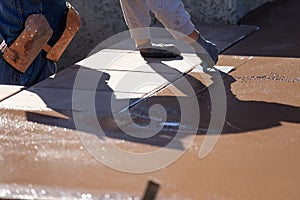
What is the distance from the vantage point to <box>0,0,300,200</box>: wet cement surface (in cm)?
270

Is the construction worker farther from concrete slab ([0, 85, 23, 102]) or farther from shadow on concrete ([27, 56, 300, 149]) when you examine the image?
shadow on concrete ([27, 56, 300, 149])

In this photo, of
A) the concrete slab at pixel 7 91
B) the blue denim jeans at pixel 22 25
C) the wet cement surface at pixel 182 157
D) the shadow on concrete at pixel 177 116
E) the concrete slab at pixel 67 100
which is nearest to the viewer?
the wet cement surface at pixel 182 157

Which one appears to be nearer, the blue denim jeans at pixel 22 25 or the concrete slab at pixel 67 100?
the concrete slab at pixel 67 100

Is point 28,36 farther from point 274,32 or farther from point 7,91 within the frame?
point 274,32

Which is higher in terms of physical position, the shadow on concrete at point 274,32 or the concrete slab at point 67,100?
the concrete slab at point 67,100

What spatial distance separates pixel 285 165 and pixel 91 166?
84cm

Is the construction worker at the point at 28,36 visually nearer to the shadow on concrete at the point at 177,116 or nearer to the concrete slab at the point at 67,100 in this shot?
the concrete slab at the point at 67,100

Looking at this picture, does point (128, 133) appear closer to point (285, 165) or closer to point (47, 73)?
point (285, 165)

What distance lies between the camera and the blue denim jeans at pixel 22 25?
15.8 ft

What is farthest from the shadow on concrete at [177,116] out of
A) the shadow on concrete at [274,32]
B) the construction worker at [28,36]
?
the shadow on concrete at [274,32]

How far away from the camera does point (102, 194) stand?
8.71 feet

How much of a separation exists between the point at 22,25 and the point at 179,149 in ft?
7.01

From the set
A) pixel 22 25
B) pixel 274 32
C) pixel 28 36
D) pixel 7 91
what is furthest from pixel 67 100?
pixel 274 32

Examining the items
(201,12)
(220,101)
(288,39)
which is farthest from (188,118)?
(201,12)
